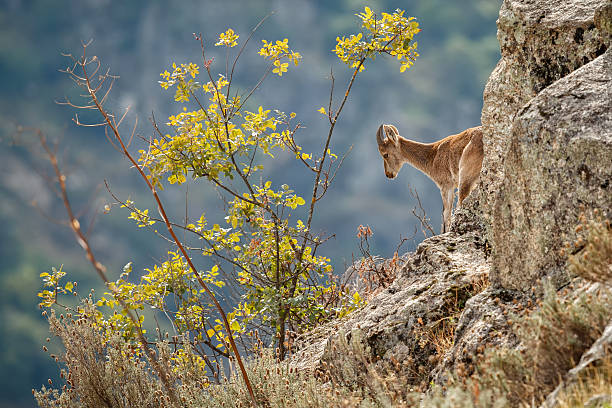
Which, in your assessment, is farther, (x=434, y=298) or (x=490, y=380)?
(x=434, y=298)

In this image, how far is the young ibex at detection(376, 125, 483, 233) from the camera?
800 centimetres

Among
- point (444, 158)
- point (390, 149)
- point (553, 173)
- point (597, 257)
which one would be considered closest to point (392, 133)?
point (390, 149)

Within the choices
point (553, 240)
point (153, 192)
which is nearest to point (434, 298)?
point (553, 240)

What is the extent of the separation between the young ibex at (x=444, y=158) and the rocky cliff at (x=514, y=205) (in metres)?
1.66

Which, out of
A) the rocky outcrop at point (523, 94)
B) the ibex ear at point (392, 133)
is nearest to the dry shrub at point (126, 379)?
the rocky outcrop at point (523, 94)

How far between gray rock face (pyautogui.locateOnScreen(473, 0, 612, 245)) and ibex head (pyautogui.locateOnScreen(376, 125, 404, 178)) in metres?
5.41

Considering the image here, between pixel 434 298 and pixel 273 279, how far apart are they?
3.22m

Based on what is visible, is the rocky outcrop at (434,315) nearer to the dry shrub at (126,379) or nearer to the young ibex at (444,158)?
the dry shrub at (126,379)

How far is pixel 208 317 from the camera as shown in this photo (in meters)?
7.93

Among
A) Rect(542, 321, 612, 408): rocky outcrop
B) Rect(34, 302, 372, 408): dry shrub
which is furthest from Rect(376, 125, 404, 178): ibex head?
Rect(542, 321, 612, 408): rocky outcrop

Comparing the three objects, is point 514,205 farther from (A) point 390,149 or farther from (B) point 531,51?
(A) point 390,149

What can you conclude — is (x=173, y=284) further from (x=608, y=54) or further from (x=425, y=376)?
(x=608, y=54)

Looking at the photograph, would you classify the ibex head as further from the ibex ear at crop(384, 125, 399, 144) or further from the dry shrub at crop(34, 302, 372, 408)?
the dry shrub at crop(34, 302, 372, 408)

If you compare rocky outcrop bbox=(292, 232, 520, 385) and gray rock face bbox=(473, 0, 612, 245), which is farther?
gray rock face bbox=(473, 0, 612, 245)
